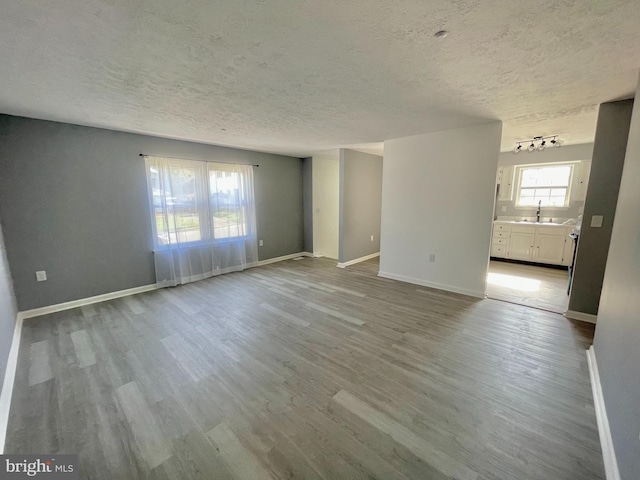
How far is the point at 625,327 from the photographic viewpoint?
147cm

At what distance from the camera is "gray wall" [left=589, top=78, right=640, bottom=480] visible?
3.97ft

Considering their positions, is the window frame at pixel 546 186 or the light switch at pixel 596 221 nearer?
the light switch at pixel 596 221

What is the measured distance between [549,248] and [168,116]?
22.5ft

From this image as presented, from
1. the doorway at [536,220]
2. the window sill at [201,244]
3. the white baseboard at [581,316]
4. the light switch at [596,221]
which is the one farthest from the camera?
the doorway at [536,220]

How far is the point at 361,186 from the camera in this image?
5500 millimetres

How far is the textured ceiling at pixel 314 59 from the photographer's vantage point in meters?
1.28

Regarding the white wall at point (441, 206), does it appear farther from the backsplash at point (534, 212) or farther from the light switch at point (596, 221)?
the backsplash at point (534, 212)

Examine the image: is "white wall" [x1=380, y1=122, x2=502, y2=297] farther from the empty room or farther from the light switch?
the light switch

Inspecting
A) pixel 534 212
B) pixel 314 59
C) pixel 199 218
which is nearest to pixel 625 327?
pixel 314 59

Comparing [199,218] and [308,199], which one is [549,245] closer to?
[308,199]

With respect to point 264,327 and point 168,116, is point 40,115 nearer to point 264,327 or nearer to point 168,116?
point 168,116

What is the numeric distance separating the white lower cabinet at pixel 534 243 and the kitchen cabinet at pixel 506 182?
2.60 feet

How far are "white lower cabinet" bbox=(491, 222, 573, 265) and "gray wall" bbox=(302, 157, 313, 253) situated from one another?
13.8ft

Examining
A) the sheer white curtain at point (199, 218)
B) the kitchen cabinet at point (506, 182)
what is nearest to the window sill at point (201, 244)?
the sheer white curtain at point (199, 218)
